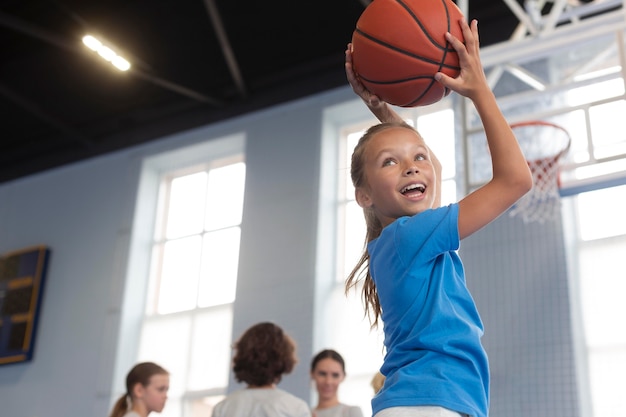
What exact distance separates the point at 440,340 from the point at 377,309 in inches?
17.7

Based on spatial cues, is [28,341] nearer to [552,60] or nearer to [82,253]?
[82,253]

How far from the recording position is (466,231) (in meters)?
1.79

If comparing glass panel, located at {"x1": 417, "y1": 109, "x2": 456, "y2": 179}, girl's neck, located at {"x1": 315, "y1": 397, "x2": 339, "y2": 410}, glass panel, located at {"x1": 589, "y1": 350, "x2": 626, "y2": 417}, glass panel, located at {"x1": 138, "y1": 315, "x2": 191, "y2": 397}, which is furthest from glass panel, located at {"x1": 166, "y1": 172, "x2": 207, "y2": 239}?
glass panel, located at {"x1": 589, "y1": 350, "x2": 626, "y2": 417}

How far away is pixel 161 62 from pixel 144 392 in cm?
520

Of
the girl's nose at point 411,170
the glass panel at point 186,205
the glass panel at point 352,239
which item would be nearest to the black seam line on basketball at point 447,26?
the girl's nose at point 411,170

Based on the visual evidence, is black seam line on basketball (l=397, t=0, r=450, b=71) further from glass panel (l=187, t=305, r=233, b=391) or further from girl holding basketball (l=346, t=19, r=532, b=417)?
glass panel (l=187, t=305, r=233, b=391)

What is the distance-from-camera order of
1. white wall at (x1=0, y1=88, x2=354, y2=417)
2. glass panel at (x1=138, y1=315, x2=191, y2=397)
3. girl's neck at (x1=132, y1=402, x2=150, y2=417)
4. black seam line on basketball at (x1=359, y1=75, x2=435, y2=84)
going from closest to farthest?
black seam line on basketball at (x1=359, y1=75, x2=435, y2=84) → girl's neck at (x1=132, y1=402, x2=150, y2=417) → white wall at (x1=0, y1=88, x2=354, y2=417) → glass panel at (x1=138, y1=315, x2=191, y2=397)

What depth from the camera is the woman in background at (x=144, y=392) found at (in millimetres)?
4637

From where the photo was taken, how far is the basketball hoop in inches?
203

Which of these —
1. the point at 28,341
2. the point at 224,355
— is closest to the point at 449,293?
the point at 224,355

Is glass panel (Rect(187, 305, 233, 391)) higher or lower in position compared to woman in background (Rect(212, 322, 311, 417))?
higher

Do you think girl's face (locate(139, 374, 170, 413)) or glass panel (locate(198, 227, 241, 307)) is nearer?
girl's face (locate(139, 374, 170, 413))

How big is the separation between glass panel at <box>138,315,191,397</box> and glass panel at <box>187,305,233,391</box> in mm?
126

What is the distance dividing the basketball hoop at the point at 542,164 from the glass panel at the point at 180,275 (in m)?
3.89
